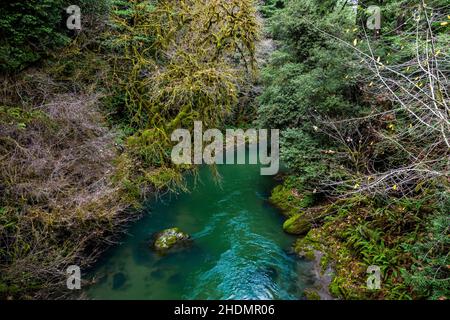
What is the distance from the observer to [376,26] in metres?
8.54

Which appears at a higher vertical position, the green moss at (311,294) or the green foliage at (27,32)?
the green foliage at (27,32)

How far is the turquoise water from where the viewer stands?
7180 mm

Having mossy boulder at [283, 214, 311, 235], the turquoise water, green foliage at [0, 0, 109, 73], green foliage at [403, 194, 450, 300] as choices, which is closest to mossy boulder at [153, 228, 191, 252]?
the turquoise water

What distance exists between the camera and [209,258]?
328 inches

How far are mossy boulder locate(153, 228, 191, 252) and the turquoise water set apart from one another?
26 centimetres

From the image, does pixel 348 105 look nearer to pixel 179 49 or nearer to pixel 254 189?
pixel 254 189

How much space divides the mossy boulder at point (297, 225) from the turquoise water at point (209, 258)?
11.2 inches

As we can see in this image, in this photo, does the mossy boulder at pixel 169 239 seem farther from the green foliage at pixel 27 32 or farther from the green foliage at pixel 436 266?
the green foliage at pixel 27 32

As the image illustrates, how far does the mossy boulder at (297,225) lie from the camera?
30.3 feet

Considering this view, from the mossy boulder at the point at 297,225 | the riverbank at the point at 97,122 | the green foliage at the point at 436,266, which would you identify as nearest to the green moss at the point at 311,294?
the green foliage at the point at 436,266

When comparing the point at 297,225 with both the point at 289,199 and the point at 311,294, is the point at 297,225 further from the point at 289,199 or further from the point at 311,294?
the point at 311,294

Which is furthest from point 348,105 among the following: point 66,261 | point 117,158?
point 66,261

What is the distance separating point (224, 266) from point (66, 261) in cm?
380
